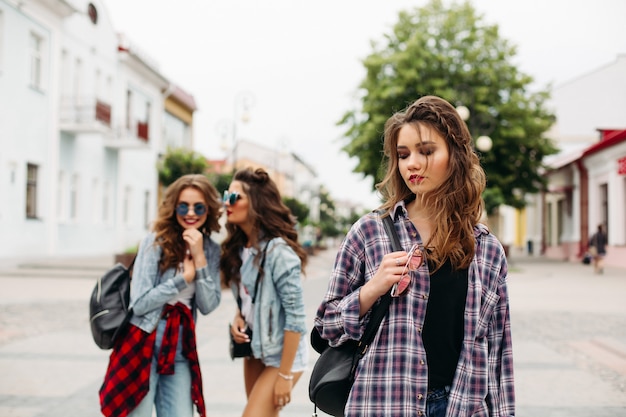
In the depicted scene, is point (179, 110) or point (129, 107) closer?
point (129, 107)

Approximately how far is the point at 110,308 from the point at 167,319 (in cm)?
29

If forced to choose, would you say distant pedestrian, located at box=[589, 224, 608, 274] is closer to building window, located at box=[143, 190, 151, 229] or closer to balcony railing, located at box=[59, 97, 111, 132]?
balcony railing, located at box=[59, 97, 111, 132]

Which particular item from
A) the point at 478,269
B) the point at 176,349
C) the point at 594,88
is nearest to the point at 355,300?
the point at 478,269

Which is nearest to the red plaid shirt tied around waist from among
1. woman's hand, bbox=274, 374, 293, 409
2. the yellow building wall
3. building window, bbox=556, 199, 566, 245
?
woman's hand, bbox=274, 374, 293, 409

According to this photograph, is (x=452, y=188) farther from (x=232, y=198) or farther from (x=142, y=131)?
(x=142, y=131)

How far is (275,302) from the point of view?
379 cm

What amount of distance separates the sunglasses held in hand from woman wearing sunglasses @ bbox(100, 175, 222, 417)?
172 centimetres

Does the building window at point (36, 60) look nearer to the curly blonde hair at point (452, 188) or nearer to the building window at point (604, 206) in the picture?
the building window at point (604, 206)

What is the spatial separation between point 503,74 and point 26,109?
65.3 ft

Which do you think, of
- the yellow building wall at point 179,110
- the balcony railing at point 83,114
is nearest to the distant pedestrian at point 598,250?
the balcony railing at point 83,114

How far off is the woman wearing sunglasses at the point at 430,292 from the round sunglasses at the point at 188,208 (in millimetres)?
1668

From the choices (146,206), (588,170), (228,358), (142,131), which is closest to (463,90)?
(588,170)

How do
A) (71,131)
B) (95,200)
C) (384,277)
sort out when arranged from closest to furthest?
(384,277) → (71,131) → (95,200)

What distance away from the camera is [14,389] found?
612 cm
